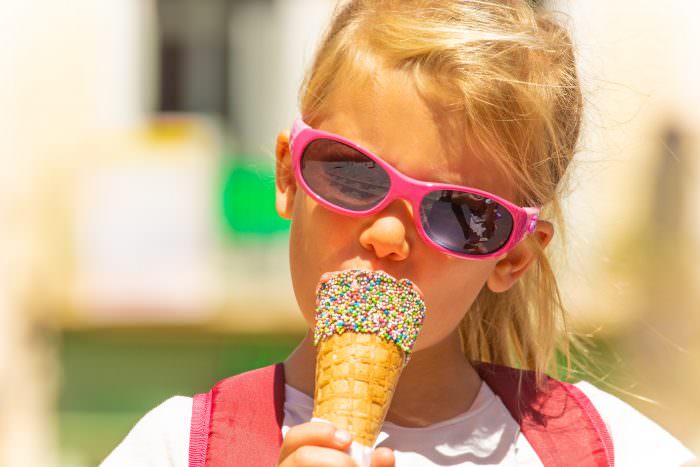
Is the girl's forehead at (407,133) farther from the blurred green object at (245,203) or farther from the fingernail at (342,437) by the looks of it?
the blurred green object at (245,203)

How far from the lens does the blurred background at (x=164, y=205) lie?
959cm

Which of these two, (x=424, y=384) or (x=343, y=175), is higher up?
(x=343, y=175)

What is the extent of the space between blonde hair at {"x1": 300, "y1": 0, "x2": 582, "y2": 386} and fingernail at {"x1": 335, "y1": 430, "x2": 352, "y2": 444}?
0.60 metres

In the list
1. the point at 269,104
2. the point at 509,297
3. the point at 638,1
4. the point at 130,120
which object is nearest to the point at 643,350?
the point at 638,1

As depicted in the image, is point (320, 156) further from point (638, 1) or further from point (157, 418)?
point (638, 1)

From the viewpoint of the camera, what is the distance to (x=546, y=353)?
104 inches

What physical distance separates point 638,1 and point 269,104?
3.36 m

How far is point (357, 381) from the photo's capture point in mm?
2051

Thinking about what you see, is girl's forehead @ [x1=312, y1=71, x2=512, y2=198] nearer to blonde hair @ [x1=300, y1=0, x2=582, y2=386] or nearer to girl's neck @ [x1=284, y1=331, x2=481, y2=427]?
blonde hair @ [x1=300, y1=0, x2=582, y2=386]

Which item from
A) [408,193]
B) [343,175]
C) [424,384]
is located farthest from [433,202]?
[424,384]

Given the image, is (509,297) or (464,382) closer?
(464,382)

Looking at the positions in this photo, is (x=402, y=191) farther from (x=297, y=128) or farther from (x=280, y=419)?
(x=280, y=419)

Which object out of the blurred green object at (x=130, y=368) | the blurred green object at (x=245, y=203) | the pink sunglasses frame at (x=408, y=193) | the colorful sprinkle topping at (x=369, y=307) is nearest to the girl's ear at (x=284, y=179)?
the pink sunglasses frame at (x=408, y=193)

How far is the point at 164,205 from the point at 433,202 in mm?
7998
